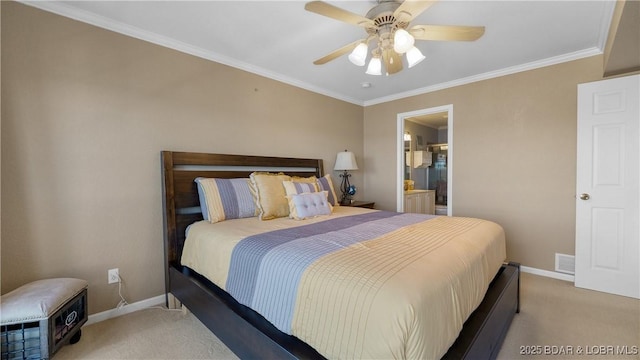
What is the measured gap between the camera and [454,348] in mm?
1216

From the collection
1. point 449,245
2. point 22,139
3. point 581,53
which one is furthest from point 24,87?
point 581,53

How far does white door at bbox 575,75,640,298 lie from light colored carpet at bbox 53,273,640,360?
0.92 feet

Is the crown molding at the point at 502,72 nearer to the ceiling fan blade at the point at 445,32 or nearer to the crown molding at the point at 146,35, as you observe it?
the crown molding at the point at 146,35

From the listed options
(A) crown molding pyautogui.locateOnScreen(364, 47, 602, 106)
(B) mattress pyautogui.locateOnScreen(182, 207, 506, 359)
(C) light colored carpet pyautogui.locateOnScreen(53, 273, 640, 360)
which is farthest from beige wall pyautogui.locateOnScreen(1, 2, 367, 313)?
(A) crown molding pyautogui.locateOnScreen(364, 47, 602, 106)

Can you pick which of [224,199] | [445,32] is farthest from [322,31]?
[224,199]

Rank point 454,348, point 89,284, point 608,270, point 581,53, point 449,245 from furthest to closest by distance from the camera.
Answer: point 581,53 < point 608,270 < point 89,284 < point 449,245 < point 454,348

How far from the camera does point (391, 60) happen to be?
6.71ft

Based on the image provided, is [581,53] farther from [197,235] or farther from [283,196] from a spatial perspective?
[197,235]

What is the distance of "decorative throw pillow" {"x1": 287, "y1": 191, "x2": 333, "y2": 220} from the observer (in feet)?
8.21

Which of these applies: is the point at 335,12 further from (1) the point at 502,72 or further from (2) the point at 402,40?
(1) the point at 502,72

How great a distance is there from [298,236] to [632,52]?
10.4 ft

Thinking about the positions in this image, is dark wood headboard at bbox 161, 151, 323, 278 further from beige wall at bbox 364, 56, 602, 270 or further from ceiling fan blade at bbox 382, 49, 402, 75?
beige wall at bbox 364, 56, 602, 270

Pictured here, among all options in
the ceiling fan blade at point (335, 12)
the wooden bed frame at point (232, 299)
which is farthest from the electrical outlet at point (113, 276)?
the ceiling fan blade at point (335, 12)

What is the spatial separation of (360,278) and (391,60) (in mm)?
1661
